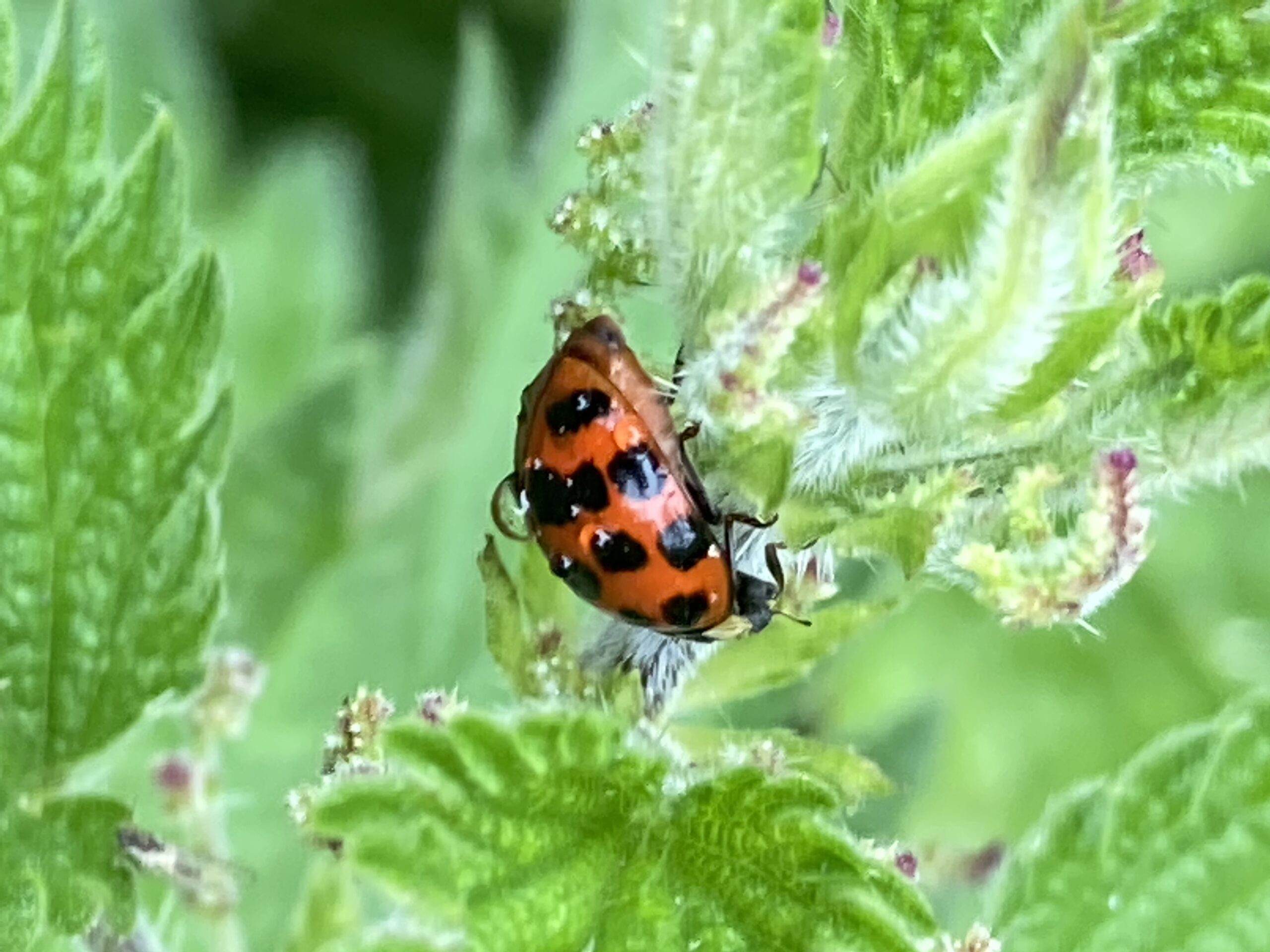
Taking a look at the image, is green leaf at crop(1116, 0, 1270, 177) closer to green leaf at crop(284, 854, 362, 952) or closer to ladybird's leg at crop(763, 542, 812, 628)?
ladybird's leg at crop(763, 542, 812, 628)

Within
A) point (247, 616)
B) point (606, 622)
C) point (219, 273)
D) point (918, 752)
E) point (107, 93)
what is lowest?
point (606, 622)

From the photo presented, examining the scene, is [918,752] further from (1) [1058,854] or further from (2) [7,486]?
(2) [7,486]

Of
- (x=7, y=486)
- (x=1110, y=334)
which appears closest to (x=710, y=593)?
(x=1110, y=334)

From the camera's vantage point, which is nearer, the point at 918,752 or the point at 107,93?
the point at 107,93


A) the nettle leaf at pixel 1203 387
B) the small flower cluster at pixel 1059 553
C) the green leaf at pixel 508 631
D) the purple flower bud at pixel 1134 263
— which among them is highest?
the green leaf at pixel 508 631

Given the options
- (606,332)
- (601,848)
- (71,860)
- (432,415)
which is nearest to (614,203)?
(606,332)

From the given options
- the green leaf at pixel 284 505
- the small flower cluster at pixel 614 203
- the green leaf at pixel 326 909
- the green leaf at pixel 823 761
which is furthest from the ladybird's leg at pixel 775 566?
the green leaf at pixel 284 505

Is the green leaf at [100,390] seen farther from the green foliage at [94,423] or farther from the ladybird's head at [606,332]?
the ladybird's head at [606,332]

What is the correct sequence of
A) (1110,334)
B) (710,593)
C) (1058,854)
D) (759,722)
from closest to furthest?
(1110,334) < (710,593) < (1058,854) < (759,722)
